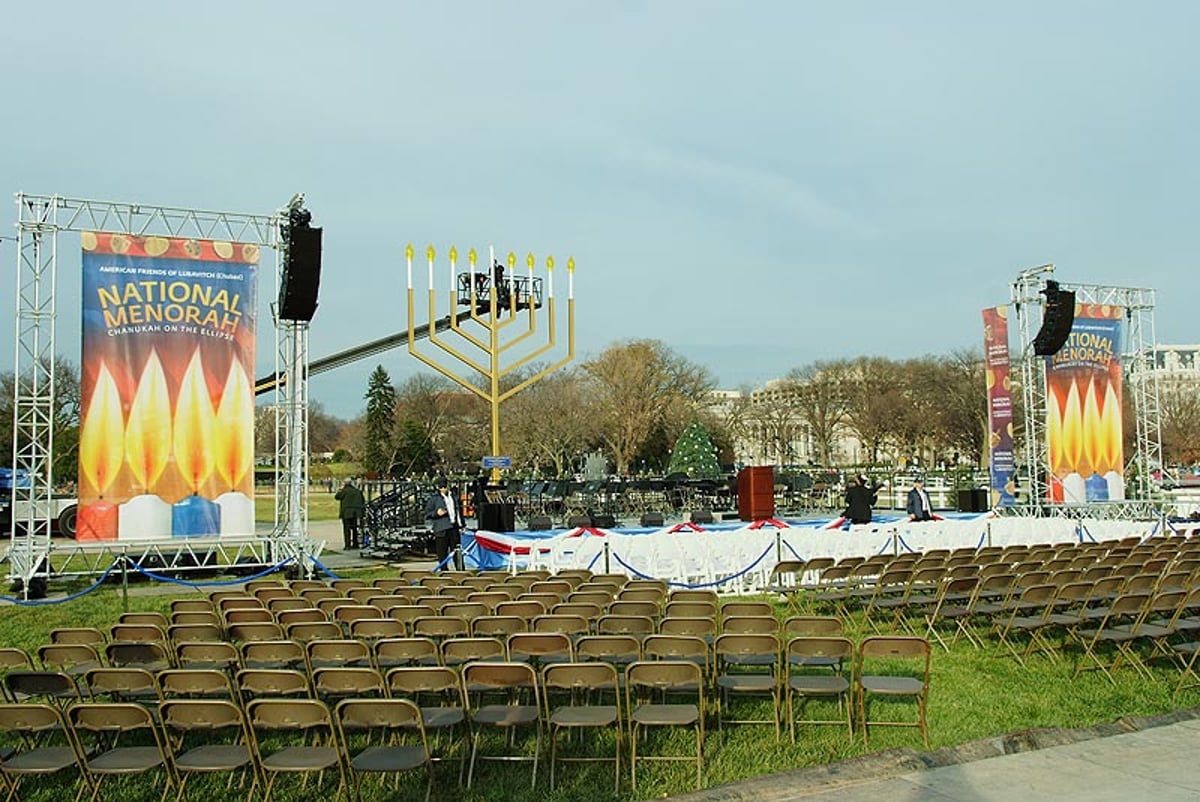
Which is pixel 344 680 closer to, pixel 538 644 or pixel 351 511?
pixel 538 644

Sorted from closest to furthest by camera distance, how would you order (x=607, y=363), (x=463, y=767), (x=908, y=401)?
1. (x=463, y=767)
2. (x=607, y=363)
3. (x=908, y=401)

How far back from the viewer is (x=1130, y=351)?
23.6 meters

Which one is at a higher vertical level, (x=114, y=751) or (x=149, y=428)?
(x=149, y=428)

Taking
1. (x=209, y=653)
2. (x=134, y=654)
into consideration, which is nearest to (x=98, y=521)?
(x=134, y=654)

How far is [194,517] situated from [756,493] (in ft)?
35.1

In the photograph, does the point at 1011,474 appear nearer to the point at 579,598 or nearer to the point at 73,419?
the point at 579,598

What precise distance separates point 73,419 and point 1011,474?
Result: 3238 centimetres

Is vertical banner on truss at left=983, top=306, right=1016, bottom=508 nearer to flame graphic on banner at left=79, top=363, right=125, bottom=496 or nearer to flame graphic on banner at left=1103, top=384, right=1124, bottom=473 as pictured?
flame graphic on banner at left=1103, top=384, right=1124, bottom=473

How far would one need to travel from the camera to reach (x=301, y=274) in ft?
48.8

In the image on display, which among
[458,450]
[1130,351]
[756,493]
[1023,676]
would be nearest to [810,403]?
[458,450]

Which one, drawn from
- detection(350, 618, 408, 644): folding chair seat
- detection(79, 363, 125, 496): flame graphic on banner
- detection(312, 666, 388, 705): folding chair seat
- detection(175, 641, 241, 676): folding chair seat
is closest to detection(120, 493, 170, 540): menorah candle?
detection(79, 363, 125, 496): flame graphic on banner

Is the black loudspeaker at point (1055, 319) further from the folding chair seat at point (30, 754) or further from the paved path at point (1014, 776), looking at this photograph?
the folding chair seat at point (30, 754)

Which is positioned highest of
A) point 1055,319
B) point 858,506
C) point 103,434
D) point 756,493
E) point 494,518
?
point 1055,319

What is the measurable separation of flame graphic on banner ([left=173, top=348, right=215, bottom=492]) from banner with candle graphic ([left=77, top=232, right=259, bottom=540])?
0.05ft
